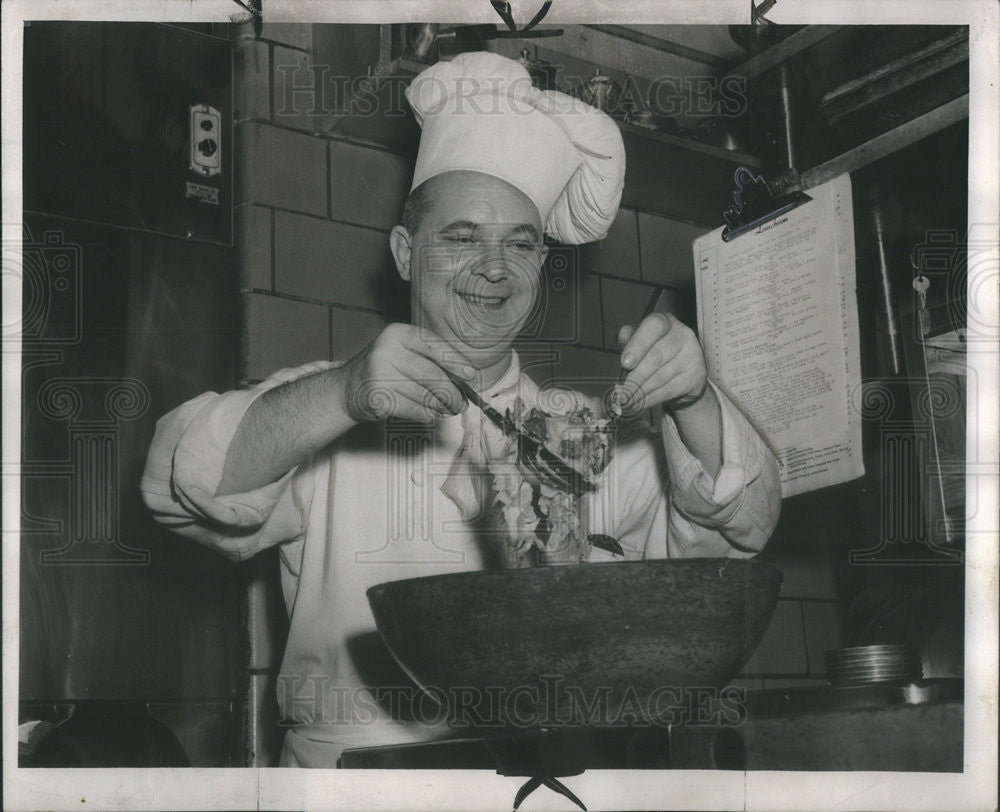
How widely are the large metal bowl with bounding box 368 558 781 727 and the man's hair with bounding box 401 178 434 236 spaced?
0.50 metres

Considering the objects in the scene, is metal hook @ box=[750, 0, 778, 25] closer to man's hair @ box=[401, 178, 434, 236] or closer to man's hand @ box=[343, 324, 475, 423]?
man's hair @ box=[401, 178, 434, 236]

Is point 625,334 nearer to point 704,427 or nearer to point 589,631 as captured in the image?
point 704,427

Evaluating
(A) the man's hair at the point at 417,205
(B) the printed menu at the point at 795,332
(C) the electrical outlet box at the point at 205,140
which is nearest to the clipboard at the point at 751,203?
(B) the printed menu at the point at 795,332

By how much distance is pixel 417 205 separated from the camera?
1575 mm

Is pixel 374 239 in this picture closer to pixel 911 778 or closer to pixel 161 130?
pixel 161 130

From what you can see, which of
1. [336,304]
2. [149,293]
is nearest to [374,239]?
[336,304]

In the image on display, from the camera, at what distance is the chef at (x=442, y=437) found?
1.41 metres

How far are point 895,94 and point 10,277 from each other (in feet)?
3.51

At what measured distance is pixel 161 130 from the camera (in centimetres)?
155

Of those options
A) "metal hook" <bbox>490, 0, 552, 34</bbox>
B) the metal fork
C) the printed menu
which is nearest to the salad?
the metal fork

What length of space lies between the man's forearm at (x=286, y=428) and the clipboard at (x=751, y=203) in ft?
1.84

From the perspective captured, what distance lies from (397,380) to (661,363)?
11.4 inches

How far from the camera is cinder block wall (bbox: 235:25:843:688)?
1.56 m

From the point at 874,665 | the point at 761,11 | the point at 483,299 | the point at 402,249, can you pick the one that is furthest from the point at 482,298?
the point at 874,665
